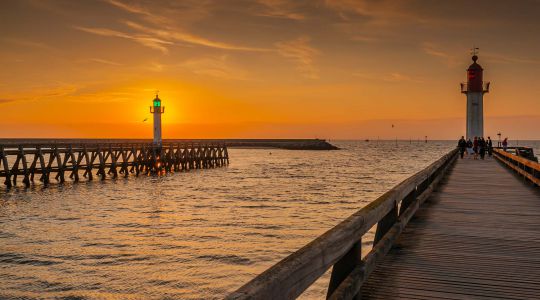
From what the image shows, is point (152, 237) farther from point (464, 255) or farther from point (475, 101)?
point (475, 101)

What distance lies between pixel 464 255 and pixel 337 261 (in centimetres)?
276

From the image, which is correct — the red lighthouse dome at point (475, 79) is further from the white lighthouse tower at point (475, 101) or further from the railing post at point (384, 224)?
the railing post at point (384, 224)

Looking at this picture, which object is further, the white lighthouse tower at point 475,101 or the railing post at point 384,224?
the white lighthouse tower at point 475,101

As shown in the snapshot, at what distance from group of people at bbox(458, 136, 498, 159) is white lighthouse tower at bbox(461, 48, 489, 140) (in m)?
1.06

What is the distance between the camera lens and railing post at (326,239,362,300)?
12.1ft

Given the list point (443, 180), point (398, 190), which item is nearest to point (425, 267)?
point (398, 190)

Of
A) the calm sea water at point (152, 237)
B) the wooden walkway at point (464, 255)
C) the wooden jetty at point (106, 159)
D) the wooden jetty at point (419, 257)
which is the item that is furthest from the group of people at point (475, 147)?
the wooden jetty at point (419, 257)

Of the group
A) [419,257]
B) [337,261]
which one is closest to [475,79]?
[419,257]

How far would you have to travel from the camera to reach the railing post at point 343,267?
3701mm

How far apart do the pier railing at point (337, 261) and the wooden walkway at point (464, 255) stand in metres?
0.24

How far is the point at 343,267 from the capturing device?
3.77 m

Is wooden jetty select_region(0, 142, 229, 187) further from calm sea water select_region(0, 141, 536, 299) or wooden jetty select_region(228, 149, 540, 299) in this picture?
wooden jetty select_region(228, 149, 540, 299)

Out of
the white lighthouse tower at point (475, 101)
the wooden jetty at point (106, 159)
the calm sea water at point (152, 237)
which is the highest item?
the white lighthouse tower at point (475, 101)

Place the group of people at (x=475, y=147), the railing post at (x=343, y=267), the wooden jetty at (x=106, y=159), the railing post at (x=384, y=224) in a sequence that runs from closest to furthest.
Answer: the railing post at (x=343, y=267), the railing post at (x=384, y=224), the wooden jetty at (x=106, y=159), the group of people at (x=475, y=147)
